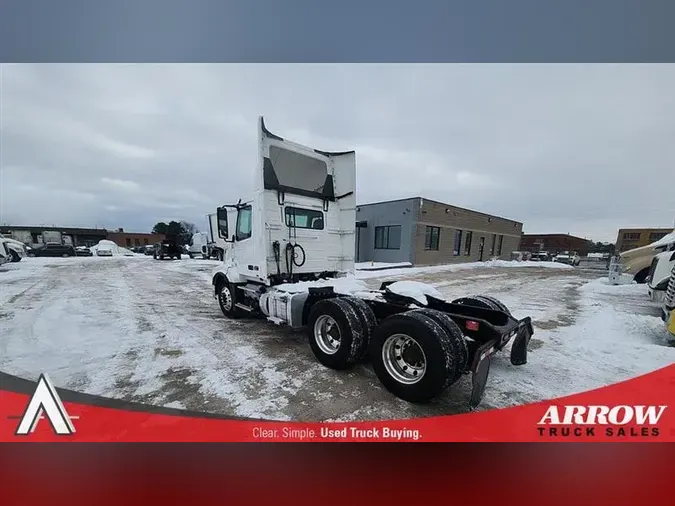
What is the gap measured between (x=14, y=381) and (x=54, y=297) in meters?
3.89

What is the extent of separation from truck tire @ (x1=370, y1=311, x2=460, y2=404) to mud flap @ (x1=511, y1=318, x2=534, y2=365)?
1.01 meters

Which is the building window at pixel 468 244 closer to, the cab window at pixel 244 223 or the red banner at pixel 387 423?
the red banner at pixel 387 423

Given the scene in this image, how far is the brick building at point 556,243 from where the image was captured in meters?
2.17

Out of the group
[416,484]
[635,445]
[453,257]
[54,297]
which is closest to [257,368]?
[416,484]

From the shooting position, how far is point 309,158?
3027 millimetres

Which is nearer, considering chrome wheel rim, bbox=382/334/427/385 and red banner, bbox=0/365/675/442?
red banner, bbox=0/365/675/442

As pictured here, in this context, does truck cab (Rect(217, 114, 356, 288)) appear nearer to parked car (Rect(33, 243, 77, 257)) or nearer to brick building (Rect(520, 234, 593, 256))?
parked car (Rect(33, 243, 77, 257))

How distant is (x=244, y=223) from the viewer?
11.0 feet

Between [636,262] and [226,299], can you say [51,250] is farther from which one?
[636,262]

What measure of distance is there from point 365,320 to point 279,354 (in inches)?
42.7

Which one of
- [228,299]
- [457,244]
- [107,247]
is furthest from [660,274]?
[107,247]

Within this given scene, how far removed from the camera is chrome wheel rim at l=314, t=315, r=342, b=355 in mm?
2398

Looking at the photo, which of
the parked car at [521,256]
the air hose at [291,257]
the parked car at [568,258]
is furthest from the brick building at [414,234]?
the air hose at [291,257]

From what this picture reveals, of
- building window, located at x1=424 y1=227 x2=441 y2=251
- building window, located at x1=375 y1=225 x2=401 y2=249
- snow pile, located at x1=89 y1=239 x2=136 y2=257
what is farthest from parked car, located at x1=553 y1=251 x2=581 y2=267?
building window, located at x1=375 y1=225 x2=401 y2=249
